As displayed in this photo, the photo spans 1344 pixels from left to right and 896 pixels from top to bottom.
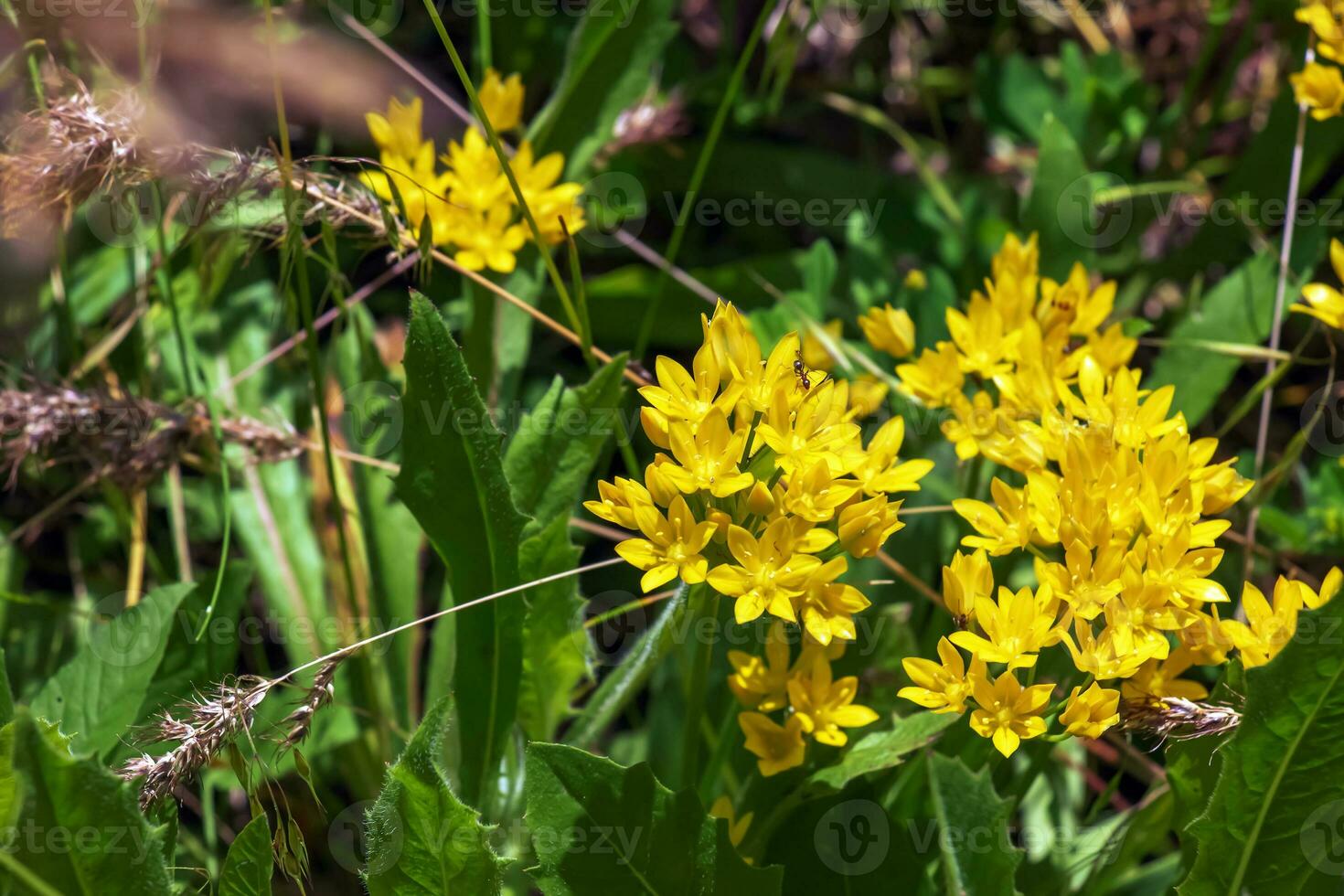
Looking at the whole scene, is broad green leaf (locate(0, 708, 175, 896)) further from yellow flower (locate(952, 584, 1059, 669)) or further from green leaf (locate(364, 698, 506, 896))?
yellow flower (locate(952, 584, 1059, 669))

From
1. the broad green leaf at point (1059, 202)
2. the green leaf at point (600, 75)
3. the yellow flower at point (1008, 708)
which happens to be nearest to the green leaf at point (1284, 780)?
the yellow flower at point (1008, 708)

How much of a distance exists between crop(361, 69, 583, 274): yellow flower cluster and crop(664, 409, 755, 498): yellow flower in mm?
851

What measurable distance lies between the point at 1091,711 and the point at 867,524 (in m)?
0.39

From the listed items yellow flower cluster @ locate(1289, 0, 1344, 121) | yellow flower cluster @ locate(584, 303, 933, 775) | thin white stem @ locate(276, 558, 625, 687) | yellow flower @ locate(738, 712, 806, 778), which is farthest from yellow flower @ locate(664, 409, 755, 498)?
yellow flower cluster @ locate(1289, 0, 1344, 121)

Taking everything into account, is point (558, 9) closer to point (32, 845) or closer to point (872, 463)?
point (872, 463)

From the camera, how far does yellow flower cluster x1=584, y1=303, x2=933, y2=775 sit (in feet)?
5.11

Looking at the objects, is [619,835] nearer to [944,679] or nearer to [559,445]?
[944,679]

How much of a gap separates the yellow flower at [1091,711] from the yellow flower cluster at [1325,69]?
134 cm

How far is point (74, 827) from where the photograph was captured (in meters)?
1.57

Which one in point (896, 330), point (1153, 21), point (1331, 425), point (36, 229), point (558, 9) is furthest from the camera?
point (1153, 21)

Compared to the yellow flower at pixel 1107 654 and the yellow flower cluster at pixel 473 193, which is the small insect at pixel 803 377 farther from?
the yellow flower cluster at pixel 473 193

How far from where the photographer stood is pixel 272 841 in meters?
1.73

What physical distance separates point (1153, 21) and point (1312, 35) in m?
1.09

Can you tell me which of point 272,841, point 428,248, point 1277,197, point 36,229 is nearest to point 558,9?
point 36,229
